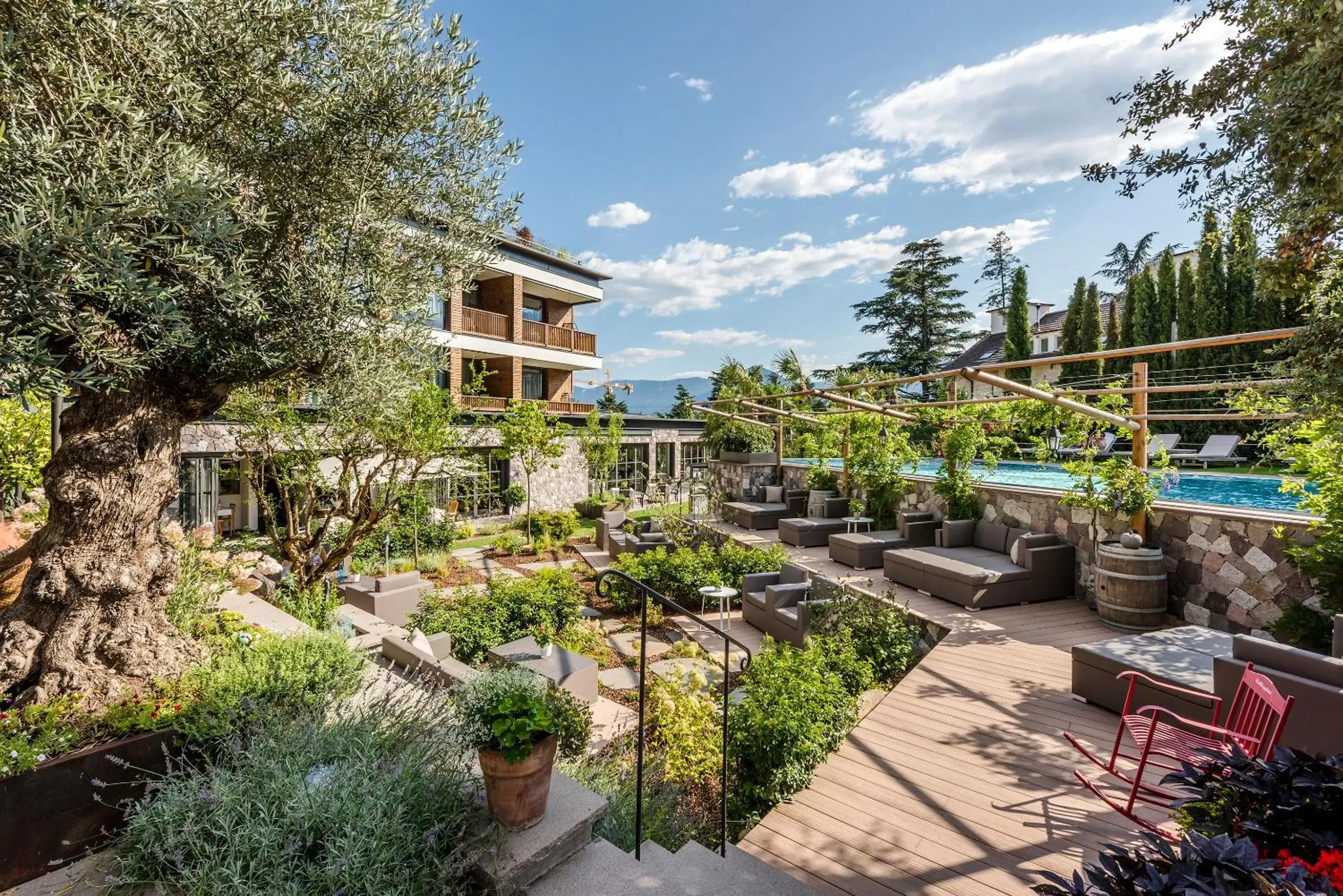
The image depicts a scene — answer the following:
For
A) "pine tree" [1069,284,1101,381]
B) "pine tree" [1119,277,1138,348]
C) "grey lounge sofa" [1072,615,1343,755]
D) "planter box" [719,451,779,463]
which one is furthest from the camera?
"pine tree" [1069,284,1101,381]

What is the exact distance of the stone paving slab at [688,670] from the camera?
17.8 feet

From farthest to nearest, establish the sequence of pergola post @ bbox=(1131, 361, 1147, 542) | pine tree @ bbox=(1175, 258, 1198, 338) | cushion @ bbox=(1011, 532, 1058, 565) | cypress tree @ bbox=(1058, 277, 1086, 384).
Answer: cypress tree @ bbox=(1058, 277, 1086, 384) < pine tree @ bbox=(1175, 258, 1198, 338) < cushion @ bbox=(1011, 532, 1058, 565) < pergola post @ bbox=(1131, 361, 1147, 542)

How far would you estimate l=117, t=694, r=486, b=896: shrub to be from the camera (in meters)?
2.10

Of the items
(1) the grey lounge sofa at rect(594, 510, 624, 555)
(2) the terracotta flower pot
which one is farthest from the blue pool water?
(2) the terracotta flower pot

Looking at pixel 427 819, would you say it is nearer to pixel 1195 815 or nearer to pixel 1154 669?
pixel 1195 815

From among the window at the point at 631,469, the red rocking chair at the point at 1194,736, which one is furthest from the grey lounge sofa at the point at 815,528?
the window at the point at 631,469

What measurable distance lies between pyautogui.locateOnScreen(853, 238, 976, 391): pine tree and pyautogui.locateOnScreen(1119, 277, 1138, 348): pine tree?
6.73 metres

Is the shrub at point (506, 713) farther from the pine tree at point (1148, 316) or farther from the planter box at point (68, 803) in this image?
the pine tree at point (1148, 316)

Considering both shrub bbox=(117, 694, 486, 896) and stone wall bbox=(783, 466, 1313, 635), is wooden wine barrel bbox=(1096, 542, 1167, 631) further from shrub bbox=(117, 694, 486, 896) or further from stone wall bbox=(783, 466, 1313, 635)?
shrub bbox=(117, 694, 486, 896)

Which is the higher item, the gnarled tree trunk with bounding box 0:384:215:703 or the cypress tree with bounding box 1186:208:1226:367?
the cypress tree with bounding box 1186:208:1226:367

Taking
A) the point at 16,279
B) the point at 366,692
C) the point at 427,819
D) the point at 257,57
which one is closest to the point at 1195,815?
the point at 427,819

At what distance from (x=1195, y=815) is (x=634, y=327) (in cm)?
4736

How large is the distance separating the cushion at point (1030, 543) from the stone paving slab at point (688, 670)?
4376 mm

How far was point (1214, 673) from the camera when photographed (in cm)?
386
